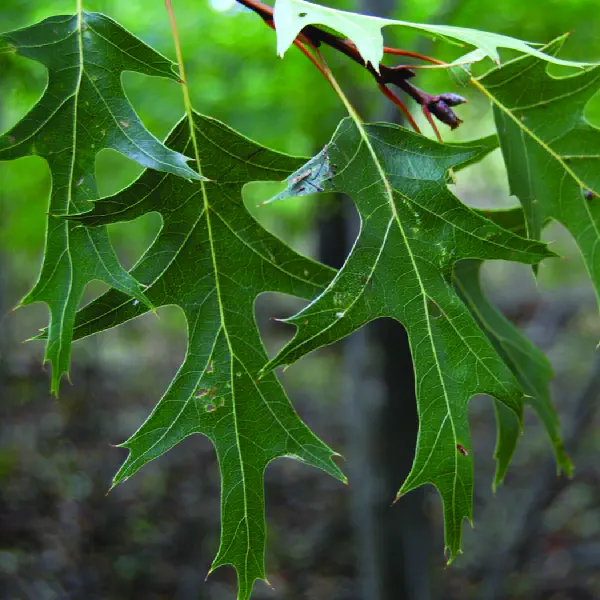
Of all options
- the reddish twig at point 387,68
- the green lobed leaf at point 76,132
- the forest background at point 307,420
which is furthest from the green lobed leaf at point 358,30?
the forest background at point 307,420

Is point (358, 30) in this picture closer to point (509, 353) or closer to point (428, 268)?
point (428, 268)

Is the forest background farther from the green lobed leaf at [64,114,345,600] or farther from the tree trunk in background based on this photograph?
the green lobed leaf at [64,114,345,600]

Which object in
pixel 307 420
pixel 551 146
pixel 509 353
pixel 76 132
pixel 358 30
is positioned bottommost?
pixel 307 420

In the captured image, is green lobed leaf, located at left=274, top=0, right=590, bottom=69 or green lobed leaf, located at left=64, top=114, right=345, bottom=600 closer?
green lobed leaf, located at left=274, top=0, right=590, bottom=69

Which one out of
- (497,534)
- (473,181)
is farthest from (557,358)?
(473,181)

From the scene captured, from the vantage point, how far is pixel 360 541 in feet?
9.96

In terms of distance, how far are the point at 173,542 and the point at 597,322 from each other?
21.3 feet

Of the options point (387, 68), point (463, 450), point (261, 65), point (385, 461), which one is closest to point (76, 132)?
point (387, 68)

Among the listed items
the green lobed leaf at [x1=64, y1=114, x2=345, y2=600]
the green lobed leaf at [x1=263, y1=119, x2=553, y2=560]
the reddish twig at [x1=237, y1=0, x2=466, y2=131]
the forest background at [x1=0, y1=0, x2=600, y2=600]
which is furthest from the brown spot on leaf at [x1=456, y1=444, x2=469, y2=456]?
the forest background at [x1=0, y1=0, x2=600, y2=600]

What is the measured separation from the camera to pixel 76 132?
0.88 m

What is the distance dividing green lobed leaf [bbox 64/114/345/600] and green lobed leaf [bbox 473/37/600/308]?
34 cm

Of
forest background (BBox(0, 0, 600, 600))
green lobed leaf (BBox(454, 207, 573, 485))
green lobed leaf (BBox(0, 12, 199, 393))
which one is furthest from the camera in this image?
forest background (BBox(0, 0, 600, 600))

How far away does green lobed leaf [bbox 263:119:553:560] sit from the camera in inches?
35.4

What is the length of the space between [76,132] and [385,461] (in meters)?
2.15
